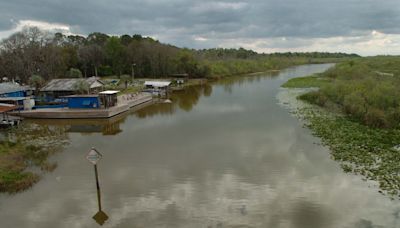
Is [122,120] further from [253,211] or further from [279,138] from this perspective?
[253,211]

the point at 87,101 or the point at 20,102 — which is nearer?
the point at 87,101

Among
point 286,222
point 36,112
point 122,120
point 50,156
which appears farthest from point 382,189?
point 36,112

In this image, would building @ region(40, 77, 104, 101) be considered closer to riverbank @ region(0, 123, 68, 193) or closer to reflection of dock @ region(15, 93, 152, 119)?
A: reflection of dock @ region(15, 93, 152, 119)

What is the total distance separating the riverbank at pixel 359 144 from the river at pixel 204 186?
536 mm

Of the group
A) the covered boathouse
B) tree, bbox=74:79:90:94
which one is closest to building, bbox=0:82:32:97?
tree, bbox=74:79:90:94

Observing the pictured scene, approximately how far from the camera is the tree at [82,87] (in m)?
30.9

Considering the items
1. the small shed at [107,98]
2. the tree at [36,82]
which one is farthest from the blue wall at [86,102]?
the tree at [36,82]

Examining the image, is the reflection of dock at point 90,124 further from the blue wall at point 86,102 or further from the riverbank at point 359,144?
the riverbank at point 359,144

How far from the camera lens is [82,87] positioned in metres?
30.9

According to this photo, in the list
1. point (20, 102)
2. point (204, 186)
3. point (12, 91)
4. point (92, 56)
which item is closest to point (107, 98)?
point (20, 102)

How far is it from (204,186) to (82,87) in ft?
76.1

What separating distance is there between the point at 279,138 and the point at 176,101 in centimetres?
1939

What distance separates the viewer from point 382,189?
1130cm

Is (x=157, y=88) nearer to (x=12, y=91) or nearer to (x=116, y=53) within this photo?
(x=12, y=91)
